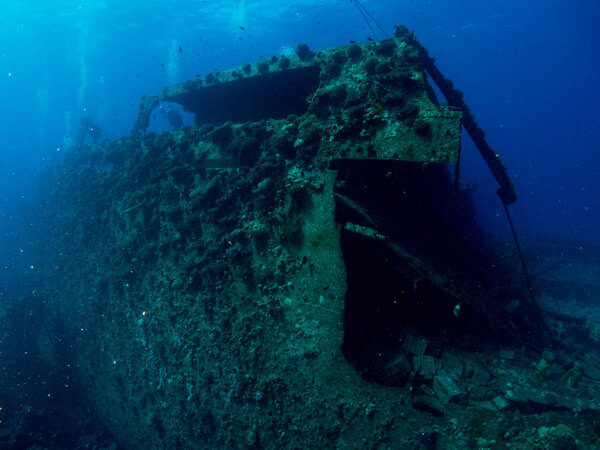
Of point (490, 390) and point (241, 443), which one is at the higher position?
point (490, 390)

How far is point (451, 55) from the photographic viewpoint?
212ft

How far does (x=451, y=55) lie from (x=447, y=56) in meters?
1.43

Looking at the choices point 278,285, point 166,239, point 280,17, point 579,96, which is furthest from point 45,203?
point 579,96

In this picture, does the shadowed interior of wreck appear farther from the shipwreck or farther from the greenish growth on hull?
the greenish growth on hull

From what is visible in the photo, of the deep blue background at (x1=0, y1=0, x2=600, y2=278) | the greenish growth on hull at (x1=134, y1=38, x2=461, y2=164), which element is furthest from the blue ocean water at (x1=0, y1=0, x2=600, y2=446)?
the greenish growth on hull at (x1=134, y1=38, x2=461, y2=164)

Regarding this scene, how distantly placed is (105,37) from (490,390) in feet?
194

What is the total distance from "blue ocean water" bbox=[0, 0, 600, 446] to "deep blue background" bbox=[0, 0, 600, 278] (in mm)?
254

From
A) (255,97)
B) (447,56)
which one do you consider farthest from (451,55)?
(255,97)

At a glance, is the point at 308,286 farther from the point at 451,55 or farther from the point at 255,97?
the point at 451,55

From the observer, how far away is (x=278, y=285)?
11.8ft

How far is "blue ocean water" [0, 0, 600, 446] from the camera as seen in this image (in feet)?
111

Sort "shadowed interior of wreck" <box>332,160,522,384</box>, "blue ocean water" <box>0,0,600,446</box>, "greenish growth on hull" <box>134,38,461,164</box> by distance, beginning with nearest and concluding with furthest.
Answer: "greenish growth on hull" <box>134,38,461,164</box> → "shadowed interior of wreck" <box>332,160,522,384</box> → "blue ocean water" <box>0,0,600,446</box>

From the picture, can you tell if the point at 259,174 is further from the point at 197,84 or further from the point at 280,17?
the point at 280,17

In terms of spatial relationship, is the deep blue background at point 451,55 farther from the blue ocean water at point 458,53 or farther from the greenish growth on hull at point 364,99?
the greenish growth on hull at point 364,99
